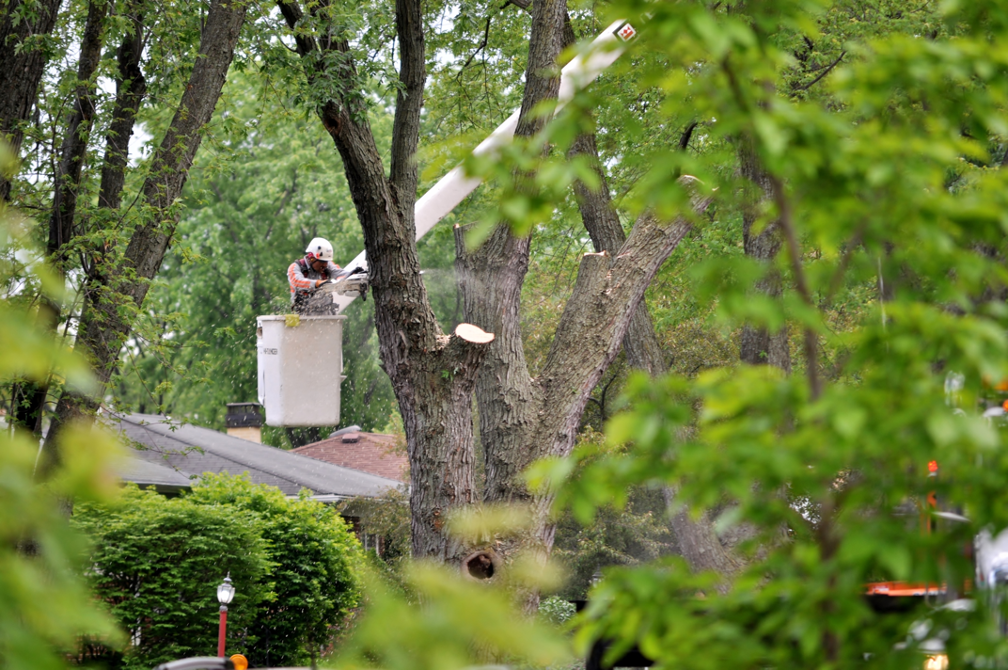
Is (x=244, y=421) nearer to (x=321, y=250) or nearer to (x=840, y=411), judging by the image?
(x=321, y=250)

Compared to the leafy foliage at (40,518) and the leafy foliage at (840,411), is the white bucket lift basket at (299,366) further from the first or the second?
the leafy foliage at (40,518)

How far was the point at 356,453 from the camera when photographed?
83.1 feet

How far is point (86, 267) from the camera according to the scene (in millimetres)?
6820

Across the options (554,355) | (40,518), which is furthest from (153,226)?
(40,518)

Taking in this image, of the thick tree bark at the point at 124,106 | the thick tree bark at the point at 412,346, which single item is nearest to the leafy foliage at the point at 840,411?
the thick tree bark at the point at 412,346

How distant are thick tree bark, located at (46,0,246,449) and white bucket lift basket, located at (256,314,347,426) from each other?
988 mm

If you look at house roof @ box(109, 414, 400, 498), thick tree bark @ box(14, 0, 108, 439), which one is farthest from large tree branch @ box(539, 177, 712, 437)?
house roof @ box(109, 414, 400, 498)

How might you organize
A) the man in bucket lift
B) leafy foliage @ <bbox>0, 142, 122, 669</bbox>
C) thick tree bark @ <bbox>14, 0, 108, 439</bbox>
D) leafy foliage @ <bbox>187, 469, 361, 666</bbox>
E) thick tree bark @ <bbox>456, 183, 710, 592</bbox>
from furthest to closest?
leafy foliage @ <bbox>187, 469, 361, 666</bbox>, the man in bucket lift, thick tree bark @ <bbox>456, 183, 710, 592</bbox>, thick tree bark @ <bbox>14, 0, 108, 439</bbox>, leafy foliage @ <bbox>0, 142, 122, 669</bbox>

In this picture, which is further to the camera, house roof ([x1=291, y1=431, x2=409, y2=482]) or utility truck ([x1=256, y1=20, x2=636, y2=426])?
house roof ([x1=291, y1=431, x2=409, y2=482])

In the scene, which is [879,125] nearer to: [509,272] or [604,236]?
[509,272]

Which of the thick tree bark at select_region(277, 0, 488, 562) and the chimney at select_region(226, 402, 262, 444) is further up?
the thick tree bark at select_region(277, 0, 488, 562)

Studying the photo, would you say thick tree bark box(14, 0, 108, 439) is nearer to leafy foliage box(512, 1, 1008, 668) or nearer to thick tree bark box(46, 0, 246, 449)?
thick tree bark box(46, 0, 246, 449)

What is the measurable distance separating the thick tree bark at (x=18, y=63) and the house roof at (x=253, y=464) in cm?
834

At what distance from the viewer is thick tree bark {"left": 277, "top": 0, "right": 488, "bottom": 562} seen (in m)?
6.52
